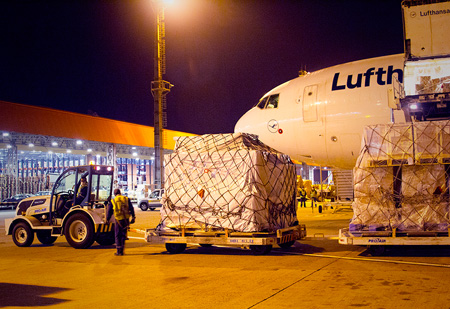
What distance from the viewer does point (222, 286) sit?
7414 millimetres

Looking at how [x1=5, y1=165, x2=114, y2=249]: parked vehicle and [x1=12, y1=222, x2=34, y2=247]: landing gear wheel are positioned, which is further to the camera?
[x1=12, y1=222, x2=34, y2=247]: landing gear wheel

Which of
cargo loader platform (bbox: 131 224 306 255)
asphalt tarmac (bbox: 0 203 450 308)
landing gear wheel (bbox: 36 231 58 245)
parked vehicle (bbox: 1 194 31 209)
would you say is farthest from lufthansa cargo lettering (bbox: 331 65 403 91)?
parked vehicle (bbox: 1 194 31 209)

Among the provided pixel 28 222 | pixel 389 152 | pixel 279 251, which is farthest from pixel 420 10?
pixel 28 222

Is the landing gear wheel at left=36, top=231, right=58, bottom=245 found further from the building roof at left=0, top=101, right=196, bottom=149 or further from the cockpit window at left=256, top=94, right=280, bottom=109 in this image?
the building roof at left=0, top=101, right=196, bottom=149

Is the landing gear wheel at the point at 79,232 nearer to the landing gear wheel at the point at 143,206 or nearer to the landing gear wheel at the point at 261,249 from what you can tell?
the landing gear wheel at the point at 261,249

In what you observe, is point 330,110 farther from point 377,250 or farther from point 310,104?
point 377,250

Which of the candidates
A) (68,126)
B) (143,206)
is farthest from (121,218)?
(68,126)

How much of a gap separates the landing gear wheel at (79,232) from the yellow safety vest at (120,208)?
1.65 meters

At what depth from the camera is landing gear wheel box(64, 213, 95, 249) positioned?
42.0 ft

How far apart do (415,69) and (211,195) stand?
23.3 feet

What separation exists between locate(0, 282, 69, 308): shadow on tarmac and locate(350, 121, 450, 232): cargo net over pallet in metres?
6.48

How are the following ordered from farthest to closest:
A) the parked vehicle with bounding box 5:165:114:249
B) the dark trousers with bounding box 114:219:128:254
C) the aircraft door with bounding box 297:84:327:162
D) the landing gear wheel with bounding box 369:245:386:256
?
1. the aircraft door with bounding box 297:84:327:162
2. the parked vehicle with bounding box 5:165:114:249
3. the dark trousers with bounding box 114:219:128:254
4. the landing gear wheel with bounding box 369:245:386:256

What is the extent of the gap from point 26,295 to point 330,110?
1191cm

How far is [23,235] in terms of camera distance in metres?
14.0
